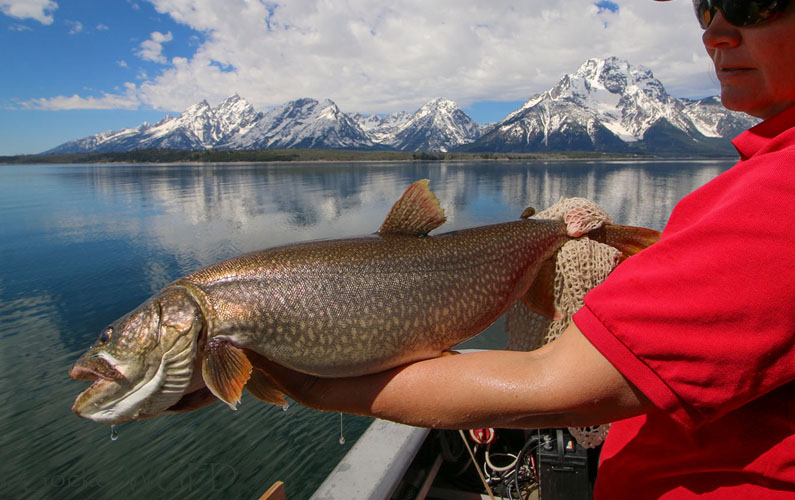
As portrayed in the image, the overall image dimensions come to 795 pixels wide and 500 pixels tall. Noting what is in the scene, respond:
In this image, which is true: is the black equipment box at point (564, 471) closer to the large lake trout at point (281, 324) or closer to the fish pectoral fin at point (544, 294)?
the fish pectoral fin at point (544, 294)

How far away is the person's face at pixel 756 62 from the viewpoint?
1438 mm

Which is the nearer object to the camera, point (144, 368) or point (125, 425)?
point (144, 368)

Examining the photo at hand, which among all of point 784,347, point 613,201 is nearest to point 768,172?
point 784,347

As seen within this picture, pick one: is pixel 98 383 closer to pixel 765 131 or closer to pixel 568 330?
pixel 568 330

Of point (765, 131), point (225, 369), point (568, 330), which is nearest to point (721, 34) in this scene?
point (765, 131)

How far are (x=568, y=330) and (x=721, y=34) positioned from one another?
126 cm

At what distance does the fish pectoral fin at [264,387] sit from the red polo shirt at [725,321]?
212 centimetres

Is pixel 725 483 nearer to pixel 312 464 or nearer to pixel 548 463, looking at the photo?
pixel 548 463

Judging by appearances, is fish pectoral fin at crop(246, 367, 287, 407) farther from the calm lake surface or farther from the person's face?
the calm lake surface

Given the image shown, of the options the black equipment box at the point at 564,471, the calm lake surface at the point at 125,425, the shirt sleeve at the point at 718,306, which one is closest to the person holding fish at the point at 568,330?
the shirt sleeve at the point at 718,306

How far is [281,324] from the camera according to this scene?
2811mm

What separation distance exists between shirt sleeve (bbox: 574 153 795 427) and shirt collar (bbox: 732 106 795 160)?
0.30 meters

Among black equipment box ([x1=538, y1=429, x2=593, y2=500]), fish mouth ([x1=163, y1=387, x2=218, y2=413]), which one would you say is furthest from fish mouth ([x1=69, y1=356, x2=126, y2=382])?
black equipment box ([x1=538, y1=429, x2=593, y2=500])

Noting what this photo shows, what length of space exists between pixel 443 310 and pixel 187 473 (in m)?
10.7
